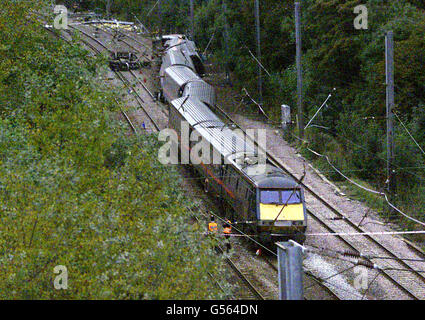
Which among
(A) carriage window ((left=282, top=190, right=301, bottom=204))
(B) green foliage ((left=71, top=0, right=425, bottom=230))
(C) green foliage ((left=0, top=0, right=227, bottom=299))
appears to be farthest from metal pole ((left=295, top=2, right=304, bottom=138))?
(C) green foliage ((left=0, top=0, right=227, bottom=299))

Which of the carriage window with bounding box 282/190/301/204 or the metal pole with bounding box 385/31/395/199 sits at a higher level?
the metal pole with bounding box 385/31/395/199

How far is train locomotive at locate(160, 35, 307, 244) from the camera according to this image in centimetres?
2144

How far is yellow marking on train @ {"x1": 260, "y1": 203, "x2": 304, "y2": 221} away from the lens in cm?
2139

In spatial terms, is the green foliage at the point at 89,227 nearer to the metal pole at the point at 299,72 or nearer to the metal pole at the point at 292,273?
the metal pole at the point at 292,273

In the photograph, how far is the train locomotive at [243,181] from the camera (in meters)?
21.4

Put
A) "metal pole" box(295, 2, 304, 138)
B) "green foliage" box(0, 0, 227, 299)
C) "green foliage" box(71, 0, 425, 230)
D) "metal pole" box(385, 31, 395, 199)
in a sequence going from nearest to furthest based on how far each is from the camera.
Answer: "green foliage" box(0, 0, 227, 299)
"metal pole" box(385, 31, 395, 199)
"green foliage" box(71, 0, 425, 230)
"metal pole" box(295, 2, 304, 138)

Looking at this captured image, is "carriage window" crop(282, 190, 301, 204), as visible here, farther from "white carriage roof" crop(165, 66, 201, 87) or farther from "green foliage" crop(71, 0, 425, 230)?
"white carriage roof" crop(165, 66, 201, 87)

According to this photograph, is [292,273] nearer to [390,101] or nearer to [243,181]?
[243,181]

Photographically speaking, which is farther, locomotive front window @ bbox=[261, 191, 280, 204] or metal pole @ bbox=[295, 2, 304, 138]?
metal pole @ bbox=[295, 2, 304, 138]

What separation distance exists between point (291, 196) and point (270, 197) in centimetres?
67

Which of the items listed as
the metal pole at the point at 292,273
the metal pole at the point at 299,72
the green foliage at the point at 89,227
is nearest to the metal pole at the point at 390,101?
the metal pole at the point at 299,72

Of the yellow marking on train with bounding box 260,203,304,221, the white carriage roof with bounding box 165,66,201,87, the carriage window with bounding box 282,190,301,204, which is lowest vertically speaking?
the yellow marking on train with bounding box 260,203,304,221

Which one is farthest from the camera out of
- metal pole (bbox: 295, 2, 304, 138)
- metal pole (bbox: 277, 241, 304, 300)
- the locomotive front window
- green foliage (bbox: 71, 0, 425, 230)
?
metal pole (bbox: 295, 2, 304, 138)

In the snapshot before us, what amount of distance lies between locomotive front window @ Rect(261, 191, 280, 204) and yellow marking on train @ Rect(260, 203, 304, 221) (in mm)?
129
